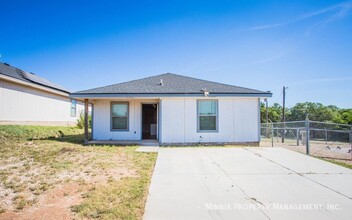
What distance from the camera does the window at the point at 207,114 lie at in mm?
10227

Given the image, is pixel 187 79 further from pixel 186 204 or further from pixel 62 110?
pixel 62 110

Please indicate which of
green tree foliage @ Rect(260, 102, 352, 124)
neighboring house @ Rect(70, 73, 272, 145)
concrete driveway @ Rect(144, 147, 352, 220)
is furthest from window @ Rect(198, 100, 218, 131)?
green tree foliage @ Rect(260, 102, 352, 124)

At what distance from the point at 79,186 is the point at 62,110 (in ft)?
53.4

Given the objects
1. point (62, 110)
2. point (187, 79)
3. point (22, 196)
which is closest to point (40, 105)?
point (62, 110)

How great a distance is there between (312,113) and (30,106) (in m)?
55.6

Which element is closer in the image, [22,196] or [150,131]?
[22,196]

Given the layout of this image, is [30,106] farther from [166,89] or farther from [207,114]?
[207,114]

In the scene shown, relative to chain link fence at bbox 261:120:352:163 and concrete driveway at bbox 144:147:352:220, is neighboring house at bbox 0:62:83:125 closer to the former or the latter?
concrete driveway at bbox 144:147:352:220

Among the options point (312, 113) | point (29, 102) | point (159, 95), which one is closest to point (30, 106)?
point (29, 102)

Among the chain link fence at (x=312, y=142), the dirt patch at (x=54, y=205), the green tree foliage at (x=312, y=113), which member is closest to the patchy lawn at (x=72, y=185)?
the dirt patch at (x=54, y=205)

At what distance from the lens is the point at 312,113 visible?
1927 inches

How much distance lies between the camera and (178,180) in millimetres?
4598

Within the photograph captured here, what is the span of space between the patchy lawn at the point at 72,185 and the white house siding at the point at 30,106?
258 inches

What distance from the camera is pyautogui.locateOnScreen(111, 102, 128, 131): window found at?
36.2 ft
